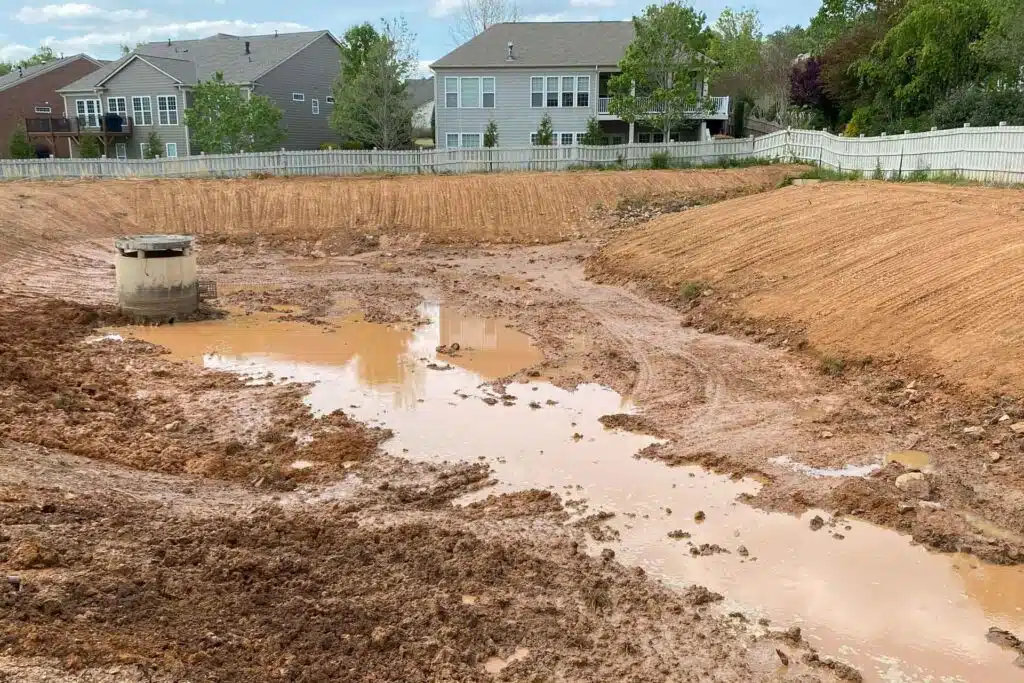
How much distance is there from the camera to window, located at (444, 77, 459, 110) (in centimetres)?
3984

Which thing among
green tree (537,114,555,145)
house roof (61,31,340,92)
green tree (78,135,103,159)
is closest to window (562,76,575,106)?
green tree (537,114,555,145)

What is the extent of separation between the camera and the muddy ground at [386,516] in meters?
5.09

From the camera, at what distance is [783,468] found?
27.9 ft

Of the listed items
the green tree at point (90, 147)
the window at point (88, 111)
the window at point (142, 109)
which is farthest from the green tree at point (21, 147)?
the window at point (142, 109)

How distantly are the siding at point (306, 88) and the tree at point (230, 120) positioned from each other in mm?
5677

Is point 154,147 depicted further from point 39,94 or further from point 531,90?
point 531,90

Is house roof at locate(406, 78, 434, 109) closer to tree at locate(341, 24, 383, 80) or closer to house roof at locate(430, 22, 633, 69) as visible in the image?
tree at locate(341, 24, 383, 80)

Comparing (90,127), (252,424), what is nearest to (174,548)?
(252,424)

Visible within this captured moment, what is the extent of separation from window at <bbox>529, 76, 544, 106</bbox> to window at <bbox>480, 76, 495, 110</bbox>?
70.1 inches

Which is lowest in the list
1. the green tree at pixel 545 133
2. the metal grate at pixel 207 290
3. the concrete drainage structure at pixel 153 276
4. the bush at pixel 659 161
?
the metal grate at pixel 207 290

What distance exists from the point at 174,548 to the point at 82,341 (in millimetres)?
8691

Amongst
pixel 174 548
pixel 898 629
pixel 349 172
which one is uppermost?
pixel 349 172

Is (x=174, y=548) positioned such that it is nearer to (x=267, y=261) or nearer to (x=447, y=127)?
(x=267, y=261)

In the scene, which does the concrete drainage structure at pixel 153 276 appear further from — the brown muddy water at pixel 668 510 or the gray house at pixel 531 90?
the gray house at pixel 531 90
